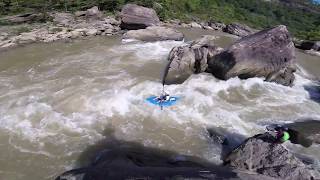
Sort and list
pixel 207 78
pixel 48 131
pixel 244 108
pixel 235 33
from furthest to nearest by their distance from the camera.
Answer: pixel 235 33 < pixel 207 78 < pixel 244 108 < pixel 48 131

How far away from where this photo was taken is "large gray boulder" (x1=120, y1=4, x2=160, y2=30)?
83.8ft

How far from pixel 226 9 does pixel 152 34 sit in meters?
26.7

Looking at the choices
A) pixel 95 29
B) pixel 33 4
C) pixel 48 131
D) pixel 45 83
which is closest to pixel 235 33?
pixel 95 29

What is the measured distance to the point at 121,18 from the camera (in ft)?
86.2

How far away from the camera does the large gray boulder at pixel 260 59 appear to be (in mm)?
16672

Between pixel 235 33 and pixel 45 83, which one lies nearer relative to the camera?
pixel 45 83

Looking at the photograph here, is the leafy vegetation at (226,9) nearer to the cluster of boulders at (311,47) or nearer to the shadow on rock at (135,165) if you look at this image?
the cluster of boulders at (311,47)

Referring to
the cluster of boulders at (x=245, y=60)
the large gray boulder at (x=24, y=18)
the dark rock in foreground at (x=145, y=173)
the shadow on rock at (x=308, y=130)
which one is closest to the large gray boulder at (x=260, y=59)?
the cluster of boulders at (x=245, y=60)

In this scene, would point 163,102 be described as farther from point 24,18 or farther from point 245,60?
point 24,18

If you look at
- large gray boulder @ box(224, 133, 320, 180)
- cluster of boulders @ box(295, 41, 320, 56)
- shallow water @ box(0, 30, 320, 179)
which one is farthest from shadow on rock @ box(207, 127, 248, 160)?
cluster of boulders @ box(295, 41, 320, 56)

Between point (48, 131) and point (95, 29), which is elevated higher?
point (48, 131)

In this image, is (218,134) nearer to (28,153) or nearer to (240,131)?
(240,131)

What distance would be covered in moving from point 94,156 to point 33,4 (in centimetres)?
2485

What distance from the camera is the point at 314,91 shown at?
17.4 m
